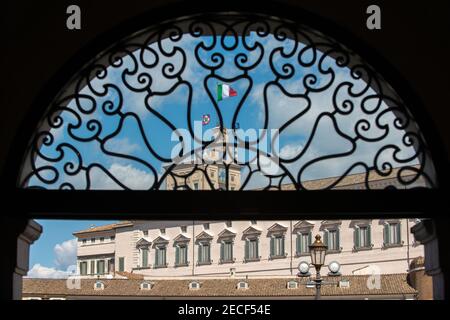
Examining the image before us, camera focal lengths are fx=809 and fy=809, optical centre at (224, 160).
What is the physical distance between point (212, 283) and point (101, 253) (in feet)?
28.7

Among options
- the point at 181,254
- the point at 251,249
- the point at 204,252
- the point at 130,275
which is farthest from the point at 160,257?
the point at 251,249

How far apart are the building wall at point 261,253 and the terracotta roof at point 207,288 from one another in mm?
1346

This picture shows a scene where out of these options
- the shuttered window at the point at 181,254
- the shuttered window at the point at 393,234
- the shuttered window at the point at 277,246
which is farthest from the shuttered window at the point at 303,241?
the shuttered window at the point at 181,254

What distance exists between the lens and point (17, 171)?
3.08 m

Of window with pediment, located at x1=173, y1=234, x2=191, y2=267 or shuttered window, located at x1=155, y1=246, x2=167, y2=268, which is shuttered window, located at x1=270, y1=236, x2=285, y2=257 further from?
shuttered window, located at x1=155, y1=246, x2=167, y2=268

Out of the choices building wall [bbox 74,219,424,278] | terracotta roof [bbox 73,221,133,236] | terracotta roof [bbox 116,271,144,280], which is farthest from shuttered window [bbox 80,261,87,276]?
terracotta roof [bbox 116,271,144,280]

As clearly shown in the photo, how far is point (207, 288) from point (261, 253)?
Answer: 3670 millimetres

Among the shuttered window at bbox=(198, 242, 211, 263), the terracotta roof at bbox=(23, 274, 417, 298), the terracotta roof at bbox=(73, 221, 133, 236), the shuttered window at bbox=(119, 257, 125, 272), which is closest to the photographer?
the terracotta roof at bbox=(23, 274, 417, 298)

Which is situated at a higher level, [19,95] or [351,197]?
[19,95]

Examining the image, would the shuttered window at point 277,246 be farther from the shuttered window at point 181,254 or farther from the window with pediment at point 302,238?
the shuttered window at point 181,254

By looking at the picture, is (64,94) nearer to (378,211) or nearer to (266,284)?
(378,211)

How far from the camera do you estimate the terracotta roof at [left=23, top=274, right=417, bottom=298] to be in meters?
32.0

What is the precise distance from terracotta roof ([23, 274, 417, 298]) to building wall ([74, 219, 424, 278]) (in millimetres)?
1346
